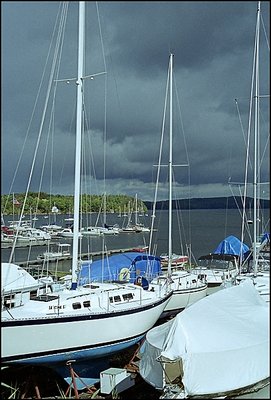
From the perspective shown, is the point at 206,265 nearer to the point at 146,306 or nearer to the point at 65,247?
the point at 146,306

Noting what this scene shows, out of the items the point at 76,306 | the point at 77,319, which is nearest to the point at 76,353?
the point at 77,319

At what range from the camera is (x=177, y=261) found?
34.0 m

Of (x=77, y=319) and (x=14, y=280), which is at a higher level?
(x=14, y=280)

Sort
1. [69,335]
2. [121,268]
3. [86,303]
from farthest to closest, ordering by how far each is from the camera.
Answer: [121,268], [86,303], [69,335]

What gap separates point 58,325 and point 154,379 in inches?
94.2

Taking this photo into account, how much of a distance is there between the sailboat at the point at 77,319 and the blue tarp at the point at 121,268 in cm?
345

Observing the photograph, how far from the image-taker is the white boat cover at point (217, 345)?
28.9 feet

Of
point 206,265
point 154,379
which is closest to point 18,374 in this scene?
point 154,379

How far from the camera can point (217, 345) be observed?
9133 millimetres

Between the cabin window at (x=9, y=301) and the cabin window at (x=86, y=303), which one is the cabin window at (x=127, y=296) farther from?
the cabin window at (x=9, y=301)

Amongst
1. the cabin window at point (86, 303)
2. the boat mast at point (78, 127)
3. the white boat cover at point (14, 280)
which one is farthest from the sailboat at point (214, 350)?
the boat mast at point (78, 127)

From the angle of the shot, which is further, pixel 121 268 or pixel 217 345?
pixel 121 268

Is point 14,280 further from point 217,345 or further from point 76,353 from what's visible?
point 217,345

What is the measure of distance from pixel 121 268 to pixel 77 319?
24.5 ft
